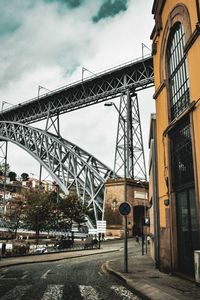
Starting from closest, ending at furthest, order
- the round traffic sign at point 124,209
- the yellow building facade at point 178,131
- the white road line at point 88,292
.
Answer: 1. the white road line at point 88,292
2. the yellow building facade at point 178,131
3. the round traffic sign at point 124,209

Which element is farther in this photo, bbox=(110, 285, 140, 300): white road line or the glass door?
the glass door

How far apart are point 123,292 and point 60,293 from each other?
5.62ft

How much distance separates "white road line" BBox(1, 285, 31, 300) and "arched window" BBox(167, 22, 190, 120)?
8160 millimetres

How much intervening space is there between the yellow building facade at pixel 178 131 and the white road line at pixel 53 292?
4.48 meters

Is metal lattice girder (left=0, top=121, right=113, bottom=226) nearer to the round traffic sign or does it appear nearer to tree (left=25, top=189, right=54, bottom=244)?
tree (left=25, top=189, right=54, bottom=244)

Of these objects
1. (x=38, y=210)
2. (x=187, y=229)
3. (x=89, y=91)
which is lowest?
(x=187, y=229)

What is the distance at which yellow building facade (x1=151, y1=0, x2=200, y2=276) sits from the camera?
10656mm

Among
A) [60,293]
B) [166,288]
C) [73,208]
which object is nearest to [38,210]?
[73,208]

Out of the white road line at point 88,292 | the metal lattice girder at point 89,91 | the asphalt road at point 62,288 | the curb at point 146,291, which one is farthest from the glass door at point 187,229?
the metal lattice girder at point 89,91

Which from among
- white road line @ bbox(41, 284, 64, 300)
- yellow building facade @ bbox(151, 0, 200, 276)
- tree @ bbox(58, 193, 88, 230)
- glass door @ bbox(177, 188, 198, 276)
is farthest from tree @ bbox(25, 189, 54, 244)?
white road line @ bbox(41, 284, 64, 300)

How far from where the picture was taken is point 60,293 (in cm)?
847

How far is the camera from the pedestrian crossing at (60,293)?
7.88m

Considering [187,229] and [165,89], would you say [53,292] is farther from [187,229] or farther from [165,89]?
[165,89]

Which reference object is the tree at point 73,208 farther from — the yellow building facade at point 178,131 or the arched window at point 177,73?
the arched window at point 177,73
